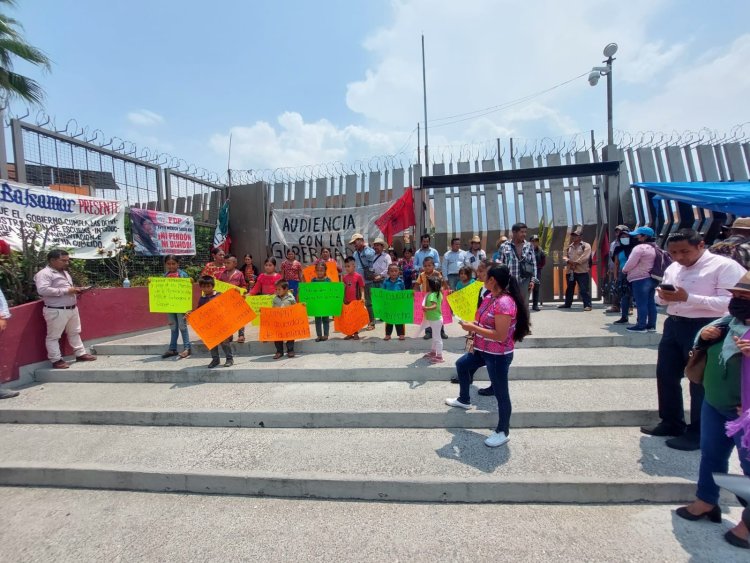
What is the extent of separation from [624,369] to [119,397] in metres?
6.58

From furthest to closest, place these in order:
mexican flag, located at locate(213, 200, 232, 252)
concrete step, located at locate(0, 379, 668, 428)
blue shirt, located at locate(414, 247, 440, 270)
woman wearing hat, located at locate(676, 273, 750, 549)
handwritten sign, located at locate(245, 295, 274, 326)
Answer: mexican flag, located at locate(213, 200, 232, 252) → blue shirt, located at locate(414, 247, 440, 270) → handwritten sign, located at locate(245, 295, 274, 326) → concrete step, located at locate(0, 379, 668, 428) → woman wearing hat, located at locate(676, 273, 750, 549)

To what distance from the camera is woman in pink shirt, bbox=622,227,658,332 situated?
5.80 metres

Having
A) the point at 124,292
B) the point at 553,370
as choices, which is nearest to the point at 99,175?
the point at 124,292

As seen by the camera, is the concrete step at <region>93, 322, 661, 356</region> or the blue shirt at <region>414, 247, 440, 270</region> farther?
the blue shirt at <region>414, 247, 440, 270</region>

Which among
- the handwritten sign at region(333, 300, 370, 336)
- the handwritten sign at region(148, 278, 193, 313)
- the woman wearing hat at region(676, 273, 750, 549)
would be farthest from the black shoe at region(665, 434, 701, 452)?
the handwritten sign at region(148, 278, 193, 313)

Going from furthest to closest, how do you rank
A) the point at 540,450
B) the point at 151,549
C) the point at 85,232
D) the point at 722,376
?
the point at 85,232
the point at 540,450
the point at 151,549
the point at 722,376

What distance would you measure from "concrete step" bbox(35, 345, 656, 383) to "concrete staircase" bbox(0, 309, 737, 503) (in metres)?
0.02

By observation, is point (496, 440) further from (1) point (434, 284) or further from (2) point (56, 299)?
(2) point (56, 299)

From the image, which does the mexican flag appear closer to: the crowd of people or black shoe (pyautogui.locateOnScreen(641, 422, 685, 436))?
the crowd of people

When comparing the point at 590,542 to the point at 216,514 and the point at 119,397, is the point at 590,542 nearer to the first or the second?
the point at 216,514

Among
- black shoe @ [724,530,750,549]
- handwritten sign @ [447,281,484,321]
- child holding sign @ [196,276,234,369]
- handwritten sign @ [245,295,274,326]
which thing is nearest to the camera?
black shoe @ [724,530,750,549]

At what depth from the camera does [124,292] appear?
757cm

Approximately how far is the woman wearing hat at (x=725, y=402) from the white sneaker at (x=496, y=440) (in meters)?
1.28

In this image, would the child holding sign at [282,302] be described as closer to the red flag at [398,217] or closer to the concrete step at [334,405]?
the concrete step at [334,405]
